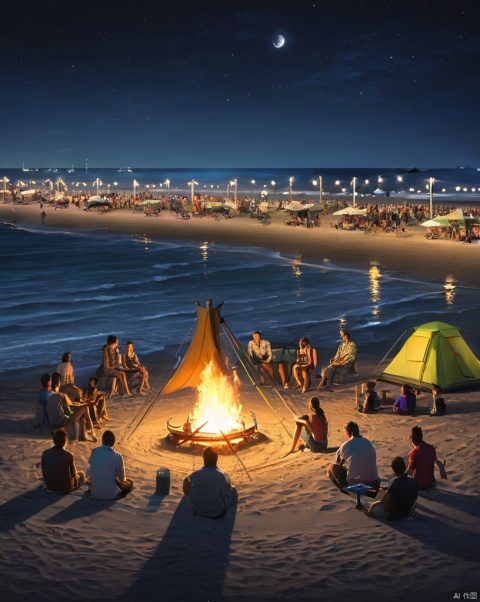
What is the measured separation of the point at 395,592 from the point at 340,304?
60.5 feet

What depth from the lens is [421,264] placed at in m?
33.8

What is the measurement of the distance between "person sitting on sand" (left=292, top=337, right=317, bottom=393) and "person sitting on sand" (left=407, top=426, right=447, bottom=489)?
532 centimetres

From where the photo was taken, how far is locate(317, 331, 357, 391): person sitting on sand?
13500 millimetres

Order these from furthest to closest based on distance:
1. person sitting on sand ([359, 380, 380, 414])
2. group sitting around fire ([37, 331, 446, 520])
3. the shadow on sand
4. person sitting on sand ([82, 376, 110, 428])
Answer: person sitting on sand ([359, 380, 380, 414]), person sitting on sand ([82, 376, 110, 428]), group sitting around fire ([37, 331, 446, 520]), the shadow on sand

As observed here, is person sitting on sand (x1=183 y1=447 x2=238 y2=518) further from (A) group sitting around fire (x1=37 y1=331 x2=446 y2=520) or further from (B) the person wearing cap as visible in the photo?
(B) the person wearing cap

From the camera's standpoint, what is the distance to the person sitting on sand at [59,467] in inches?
325

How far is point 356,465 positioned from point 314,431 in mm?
1711

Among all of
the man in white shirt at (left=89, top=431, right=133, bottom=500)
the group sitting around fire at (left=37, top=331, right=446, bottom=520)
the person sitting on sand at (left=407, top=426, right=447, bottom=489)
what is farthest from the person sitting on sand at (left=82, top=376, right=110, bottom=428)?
the person sitting on sand at (left=407, top=426, right=447, bottom=489)

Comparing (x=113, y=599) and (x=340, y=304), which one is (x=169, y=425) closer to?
(x=113, y=599)

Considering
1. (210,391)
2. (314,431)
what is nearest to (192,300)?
(210,391)

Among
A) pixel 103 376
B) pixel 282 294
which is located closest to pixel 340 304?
pixel 282 294

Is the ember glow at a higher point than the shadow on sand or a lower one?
higher

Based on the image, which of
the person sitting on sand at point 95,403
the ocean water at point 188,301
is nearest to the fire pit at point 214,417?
the person sitting on sand at point 95,403

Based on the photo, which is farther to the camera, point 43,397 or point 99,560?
point 43,397
